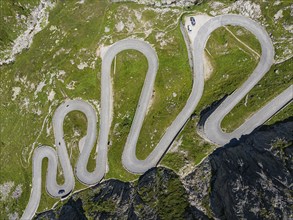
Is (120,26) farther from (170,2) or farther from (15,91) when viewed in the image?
(15,91)

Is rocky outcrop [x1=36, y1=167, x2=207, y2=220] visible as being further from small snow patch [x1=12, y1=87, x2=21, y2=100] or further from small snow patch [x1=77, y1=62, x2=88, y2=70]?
small snow patch [x1=12, y1=87, x2=21, y2=100]

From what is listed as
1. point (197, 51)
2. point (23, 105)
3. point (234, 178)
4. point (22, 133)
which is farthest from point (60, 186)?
point (197, 51)

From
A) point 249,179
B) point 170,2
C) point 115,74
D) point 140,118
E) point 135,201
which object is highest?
point 170,2

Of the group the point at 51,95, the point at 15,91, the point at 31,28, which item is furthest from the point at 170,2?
the point at 15,91

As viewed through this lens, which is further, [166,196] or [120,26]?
[120,26]

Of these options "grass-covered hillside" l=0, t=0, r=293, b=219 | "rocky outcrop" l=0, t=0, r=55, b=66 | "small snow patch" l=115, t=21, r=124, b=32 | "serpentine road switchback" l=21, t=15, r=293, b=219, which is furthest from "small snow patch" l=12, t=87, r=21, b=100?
"small snow patch" l=115, t=21, r=124, b=32

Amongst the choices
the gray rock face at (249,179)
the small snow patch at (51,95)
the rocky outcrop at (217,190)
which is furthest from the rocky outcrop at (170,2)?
the gray rock face at (249,179)

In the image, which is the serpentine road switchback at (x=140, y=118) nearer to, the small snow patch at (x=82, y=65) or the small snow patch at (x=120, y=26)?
the small snow patch at (x=120, y=26)
